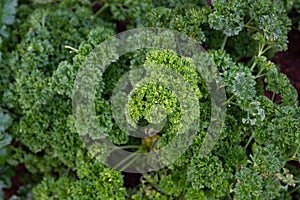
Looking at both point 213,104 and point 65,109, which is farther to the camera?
point 65,109

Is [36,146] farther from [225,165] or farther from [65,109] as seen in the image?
[225,165]

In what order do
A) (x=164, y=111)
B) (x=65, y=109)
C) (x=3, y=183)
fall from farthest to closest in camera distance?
(x=3, y=183)
(x=65, y=109)
(x=164, y=111)

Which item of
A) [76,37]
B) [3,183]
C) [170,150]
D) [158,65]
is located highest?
[76,37]

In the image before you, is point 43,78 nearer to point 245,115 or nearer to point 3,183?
point 3,183

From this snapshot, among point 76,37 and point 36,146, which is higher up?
point 76,37

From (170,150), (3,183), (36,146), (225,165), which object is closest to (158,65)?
(170,150)

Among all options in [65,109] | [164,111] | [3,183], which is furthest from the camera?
[3,183]
